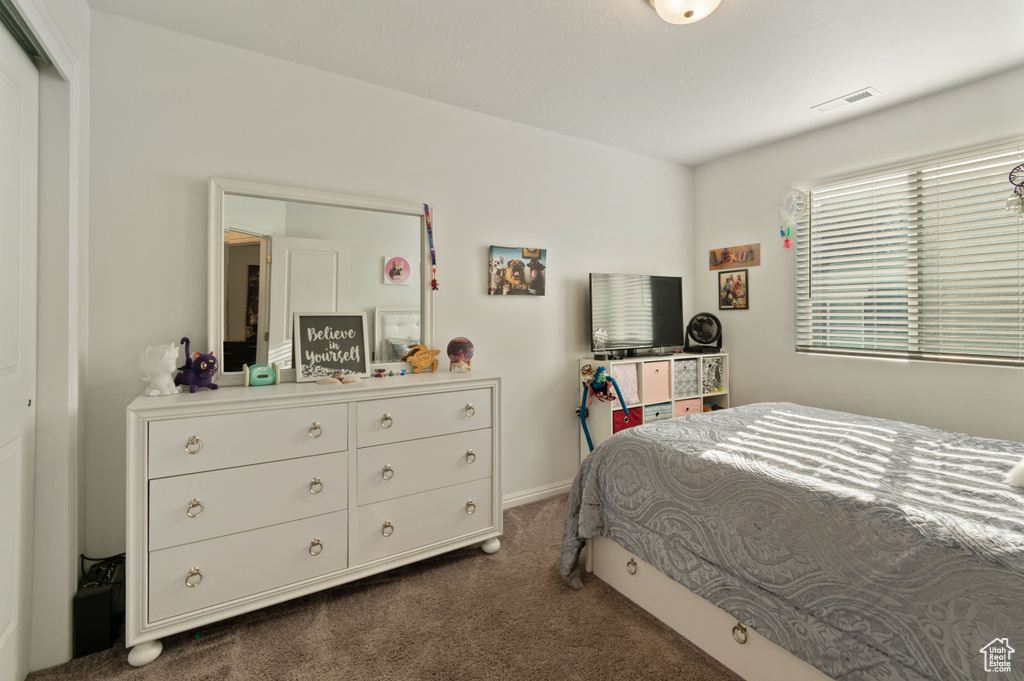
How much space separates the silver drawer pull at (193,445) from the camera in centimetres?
171

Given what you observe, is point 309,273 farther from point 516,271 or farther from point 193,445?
point 516,271

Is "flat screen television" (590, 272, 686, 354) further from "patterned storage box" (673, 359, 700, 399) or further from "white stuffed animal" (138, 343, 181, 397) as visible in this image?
"white stuffed animal" (138, 343, 181, 397)

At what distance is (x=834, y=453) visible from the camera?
1781 millimetres

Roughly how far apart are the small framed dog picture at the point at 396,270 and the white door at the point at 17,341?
1.36 meters

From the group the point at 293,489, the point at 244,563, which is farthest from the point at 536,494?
the point at 244,563

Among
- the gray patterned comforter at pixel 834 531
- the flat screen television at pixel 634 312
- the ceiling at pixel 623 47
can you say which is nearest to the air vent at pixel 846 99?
the ceiling at pixel 623 47

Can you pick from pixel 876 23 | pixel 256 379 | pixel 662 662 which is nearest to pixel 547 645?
pixel 662 662

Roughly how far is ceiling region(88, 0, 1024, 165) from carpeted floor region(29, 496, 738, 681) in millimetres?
2537

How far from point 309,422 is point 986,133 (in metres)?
3.81

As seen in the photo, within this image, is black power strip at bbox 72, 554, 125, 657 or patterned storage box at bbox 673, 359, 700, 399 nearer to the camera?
black power strip at bbox 72, 554, 125, 657

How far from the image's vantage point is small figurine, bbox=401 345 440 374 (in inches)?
101

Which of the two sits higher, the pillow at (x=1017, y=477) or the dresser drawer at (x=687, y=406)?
the pillow at (x=1017, y=477)

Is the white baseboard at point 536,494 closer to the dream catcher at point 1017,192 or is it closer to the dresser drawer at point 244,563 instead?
the dresser drawer at point 244,563

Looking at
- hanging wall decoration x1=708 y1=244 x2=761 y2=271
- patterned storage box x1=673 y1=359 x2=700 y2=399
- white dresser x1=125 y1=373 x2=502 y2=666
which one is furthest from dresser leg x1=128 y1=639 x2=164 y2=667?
hanging wall decoration x1=708 y1=244 x2=761 y2=271
